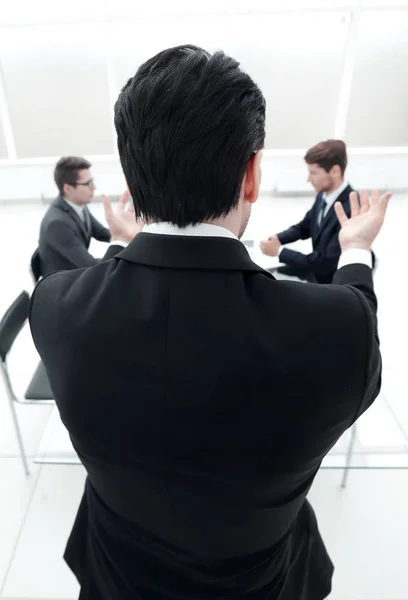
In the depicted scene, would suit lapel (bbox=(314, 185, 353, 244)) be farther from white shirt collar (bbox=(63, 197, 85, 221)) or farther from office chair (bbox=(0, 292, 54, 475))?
office chair (bbox=(0, 292, 54, 475))

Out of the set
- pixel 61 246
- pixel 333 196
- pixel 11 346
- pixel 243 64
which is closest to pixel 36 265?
pixel 61 246

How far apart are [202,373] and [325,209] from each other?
87.2 inches

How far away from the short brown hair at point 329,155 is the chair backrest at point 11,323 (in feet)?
5.53

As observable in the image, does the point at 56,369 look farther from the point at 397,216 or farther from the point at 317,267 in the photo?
the point at 397,216

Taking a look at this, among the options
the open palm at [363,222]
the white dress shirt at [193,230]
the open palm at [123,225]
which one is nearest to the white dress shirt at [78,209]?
the open palm at [123,225]

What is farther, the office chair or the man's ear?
the office chair

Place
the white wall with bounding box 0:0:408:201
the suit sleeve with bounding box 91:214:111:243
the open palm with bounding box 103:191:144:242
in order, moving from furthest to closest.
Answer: the white wall with bounding box 0:0:408:201 < the suit sleeve with bounding box 91:214:111:243 < the open palm with bounding box 103:191:144:242

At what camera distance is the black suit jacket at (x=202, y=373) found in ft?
1.95

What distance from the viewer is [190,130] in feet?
1.95

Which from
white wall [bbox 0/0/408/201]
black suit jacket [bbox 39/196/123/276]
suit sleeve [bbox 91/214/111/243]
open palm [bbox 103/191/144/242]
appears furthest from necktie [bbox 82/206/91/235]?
white wall [bbox 0/0/408/201]

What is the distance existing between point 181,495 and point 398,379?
242cm

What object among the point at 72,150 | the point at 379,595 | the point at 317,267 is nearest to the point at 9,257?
the point at 72,150

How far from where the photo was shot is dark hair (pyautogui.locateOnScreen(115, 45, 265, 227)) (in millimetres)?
594

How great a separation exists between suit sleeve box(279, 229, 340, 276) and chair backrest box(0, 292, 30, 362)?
4.82 ft
